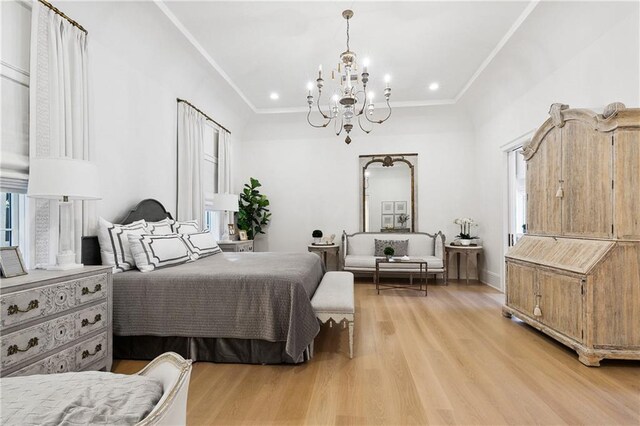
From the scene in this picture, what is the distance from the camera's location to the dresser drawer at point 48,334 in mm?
1552

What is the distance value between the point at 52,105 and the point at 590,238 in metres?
4.46

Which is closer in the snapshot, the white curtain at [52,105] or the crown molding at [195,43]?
the white curtain at [52,105]

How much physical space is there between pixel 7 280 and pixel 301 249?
4.92 m

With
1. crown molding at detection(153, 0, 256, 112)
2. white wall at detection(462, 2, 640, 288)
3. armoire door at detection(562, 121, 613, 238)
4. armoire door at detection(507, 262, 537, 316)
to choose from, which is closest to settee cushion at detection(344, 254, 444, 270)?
white wall at detection(462, 2, 640, 288)

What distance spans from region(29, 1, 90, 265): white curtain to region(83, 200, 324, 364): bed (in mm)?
606

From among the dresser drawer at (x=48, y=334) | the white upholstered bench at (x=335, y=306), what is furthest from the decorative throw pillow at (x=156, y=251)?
the white upholstered bench at (x=335, y=306)

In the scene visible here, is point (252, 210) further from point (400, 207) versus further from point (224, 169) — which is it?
point (400, 207)

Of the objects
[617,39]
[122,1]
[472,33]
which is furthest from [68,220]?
[617,39]

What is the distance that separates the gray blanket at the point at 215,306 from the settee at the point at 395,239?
10.2 feet

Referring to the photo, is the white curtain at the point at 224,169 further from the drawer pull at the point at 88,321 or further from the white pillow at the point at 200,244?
the drawer pull at the point at 88,321

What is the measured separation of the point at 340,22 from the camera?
3299 millimetres

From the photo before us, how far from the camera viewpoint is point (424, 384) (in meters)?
2.11

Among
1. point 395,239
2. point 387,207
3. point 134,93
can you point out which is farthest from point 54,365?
point 387,207

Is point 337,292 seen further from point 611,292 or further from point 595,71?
point 595,71
